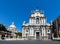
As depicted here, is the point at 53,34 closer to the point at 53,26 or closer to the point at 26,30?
the point at 53,26

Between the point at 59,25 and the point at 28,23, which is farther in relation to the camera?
the point at 28,23

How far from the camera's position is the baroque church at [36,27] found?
186ft

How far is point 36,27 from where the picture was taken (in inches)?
2266

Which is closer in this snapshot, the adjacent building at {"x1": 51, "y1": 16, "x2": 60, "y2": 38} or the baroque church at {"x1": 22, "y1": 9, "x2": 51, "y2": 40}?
the adjacent building at {"x1": 51, "y1": 16, "x2": 60, "y2": 38}

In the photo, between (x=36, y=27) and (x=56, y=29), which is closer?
(x=56, y=29)

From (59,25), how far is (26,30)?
13.7 metres

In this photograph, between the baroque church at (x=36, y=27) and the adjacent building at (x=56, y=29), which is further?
the baroque church at (x=36, y=27)

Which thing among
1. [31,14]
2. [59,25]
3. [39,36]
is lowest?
[39,36]

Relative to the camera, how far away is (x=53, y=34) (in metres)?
54.3

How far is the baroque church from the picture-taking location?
186 ft

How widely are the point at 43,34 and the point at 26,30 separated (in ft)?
23.0

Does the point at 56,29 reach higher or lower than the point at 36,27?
lower

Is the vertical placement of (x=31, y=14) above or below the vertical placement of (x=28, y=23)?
above

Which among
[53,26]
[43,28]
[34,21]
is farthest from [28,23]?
[53,26]
